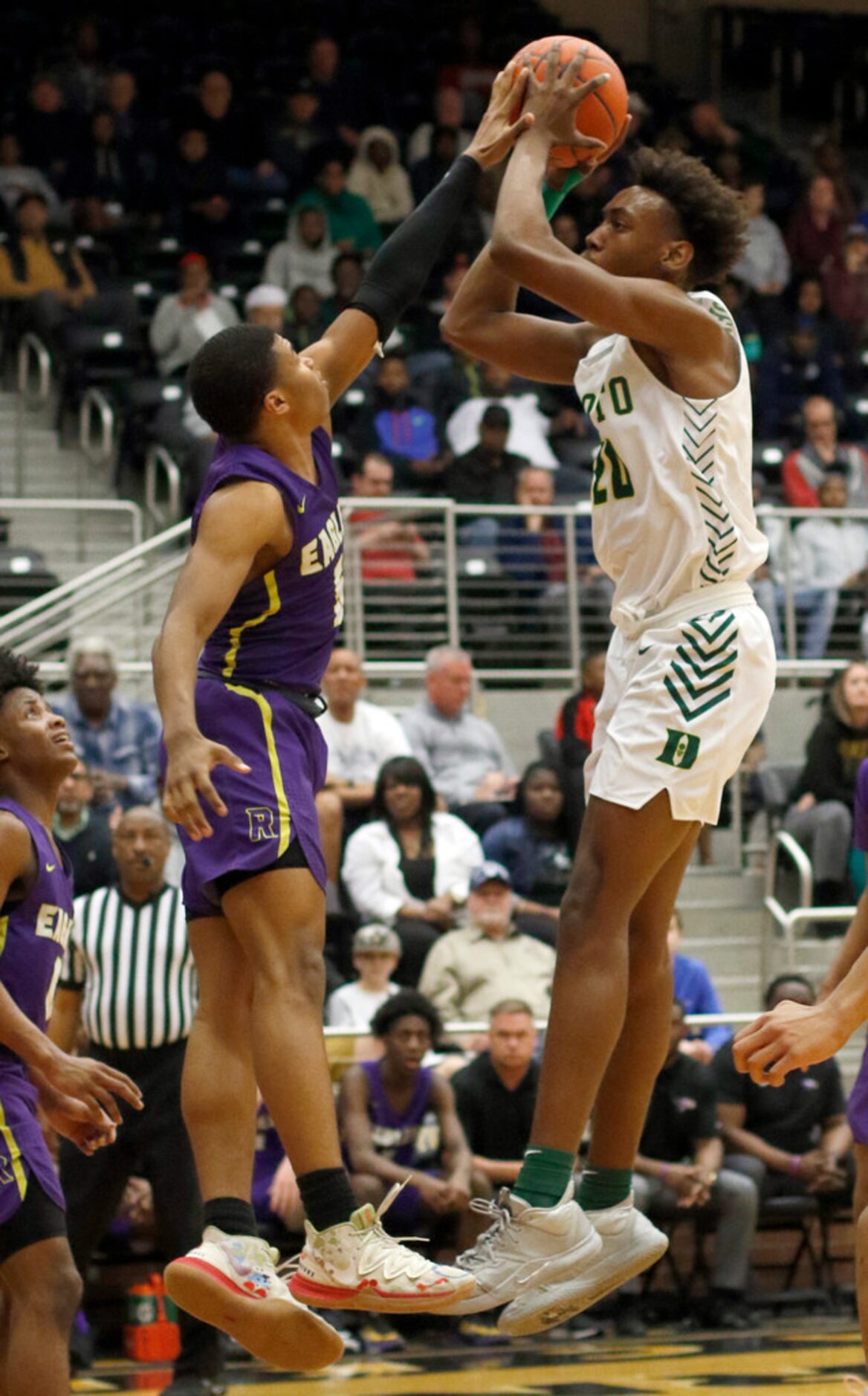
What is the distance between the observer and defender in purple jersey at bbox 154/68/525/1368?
15.7ft

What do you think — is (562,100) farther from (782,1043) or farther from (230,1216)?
(230,1216)

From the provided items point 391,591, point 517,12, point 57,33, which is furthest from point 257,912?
point 517,12

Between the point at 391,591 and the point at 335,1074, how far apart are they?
435 centimetres

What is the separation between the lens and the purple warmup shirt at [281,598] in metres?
5.04

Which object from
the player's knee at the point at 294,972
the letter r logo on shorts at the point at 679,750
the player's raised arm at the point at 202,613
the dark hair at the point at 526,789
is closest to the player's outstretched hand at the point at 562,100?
the player's raised arm at the point at 202,613

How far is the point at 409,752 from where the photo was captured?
1180 cm

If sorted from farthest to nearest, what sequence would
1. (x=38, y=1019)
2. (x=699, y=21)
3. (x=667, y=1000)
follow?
(x=699, y=21)
(x=38, y=1019)
(x=667, y=1000)

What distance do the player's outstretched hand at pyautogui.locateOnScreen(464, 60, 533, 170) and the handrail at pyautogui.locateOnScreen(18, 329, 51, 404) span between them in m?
9.70

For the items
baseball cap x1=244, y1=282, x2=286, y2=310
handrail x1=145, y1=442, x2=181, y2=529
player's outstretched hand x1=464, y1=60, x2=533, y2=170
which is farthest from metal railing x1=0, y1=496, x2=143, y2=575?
player's outstretched hand x1=464, y1=60, x2=533, y2=170

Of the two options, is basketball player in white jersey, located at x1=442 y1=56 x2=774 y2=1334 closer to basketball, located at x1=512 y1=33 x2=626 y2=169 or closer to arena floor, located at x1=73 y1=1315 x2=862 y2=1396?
basketball, located at x1=512 y1=33 x2=626 y2=169

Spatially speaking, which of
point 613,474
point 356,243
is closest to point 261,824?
point 613,474

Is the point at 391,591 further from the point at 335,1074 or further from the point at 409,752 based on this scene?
the point at 335,1074

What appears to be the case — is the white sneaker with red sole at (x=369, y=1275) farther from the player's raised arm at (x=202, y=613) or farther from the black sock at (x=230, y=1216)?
the player's raised arm at (x=202, y=613)

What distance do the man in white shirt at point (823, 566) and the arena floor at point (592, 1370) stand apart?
532 cm
